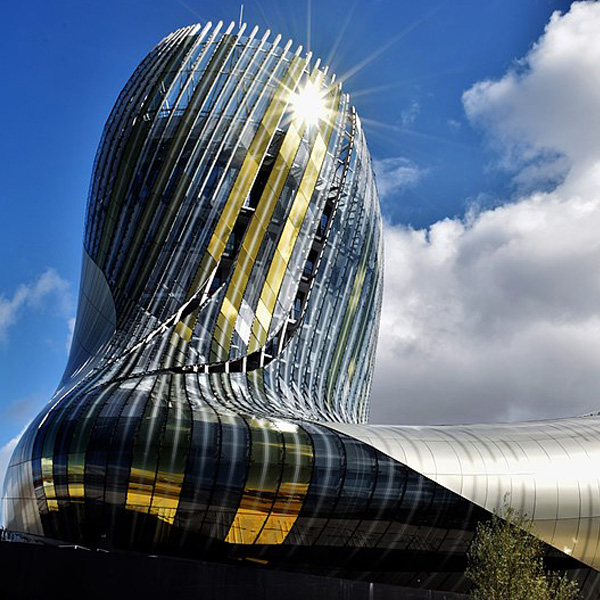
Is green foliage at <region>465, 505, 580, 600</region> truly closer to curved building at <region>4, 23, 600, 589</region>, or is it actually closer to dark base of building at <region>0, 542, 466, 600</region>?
curved building at <region>4, 23, 600, 589</region>

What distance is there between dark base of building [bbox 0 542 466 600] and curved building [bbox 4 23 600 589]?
584cm

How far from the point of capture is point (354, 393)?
4931 centimetres

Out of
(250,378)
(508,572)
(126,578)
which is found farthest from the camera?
(250,378)

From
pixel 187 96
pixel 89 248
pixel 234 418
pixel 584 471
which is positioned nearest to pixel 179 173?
pixel 187 96

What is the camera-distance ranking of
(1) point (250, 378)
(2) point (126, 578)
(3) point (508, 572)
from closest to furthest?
(2) point (126, 578), (3) point (508, 572), (1) point (250, 378)

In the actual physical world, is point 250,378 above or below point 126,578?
above

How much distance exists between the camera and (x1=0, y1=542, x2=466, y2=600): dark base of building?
46.7ft

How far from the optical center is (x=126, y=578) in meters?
15.0

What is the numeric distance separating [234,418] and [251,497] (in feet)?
8.74

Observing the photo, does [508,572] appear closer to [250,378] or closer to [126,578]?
[126,578]

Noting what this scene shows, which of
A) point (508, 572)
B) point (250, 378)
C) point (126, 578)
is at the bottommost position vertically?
point (126, 578)

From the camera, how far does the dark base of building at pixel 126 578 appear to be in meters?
14.2

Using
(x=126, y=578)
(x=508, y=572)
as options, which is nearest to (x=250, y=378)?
(x=508, y=572)

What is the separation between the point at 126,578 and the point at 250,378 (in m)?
17.9
